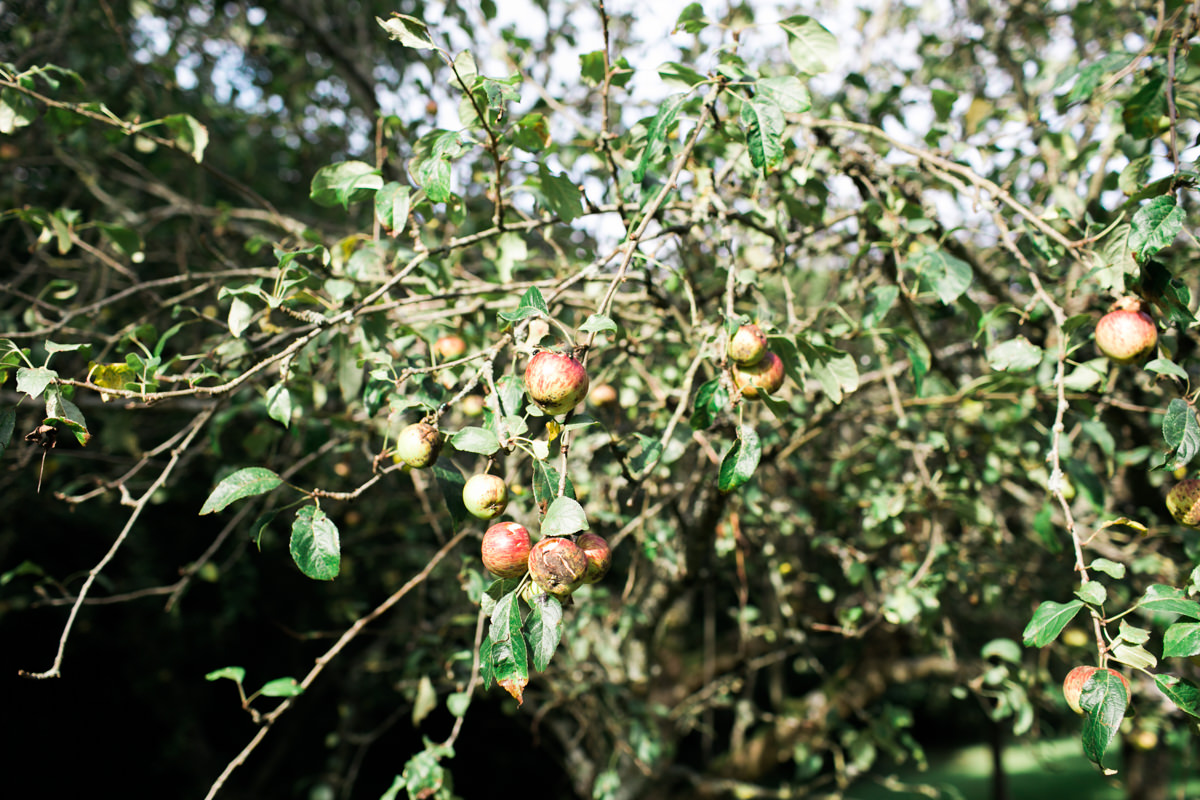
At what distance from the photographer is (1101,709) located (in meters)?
0.86

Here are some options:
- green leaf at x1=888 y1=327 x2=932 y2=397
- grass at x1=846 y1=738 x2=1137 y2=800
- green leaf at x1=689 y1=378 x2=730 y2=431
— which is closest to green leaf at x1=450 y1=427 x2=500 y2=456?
green leaf at x1=689 y1=378 x2=730 y2=431

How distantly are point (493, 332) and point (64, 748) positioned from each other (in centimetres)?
490

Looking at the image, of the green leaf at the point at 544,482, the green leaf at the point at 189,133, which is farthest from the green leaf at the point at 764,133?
the green leaf at the point at 189,133

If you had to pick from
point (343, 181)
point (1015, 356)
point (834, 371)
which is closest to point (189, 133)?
point (343, 181)

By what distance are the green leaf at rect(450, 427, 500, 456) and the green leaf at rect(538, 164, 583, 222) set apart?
1.91 ft

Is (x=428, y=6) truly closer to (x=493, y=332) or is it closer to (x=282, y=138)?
(x=282, y=138)

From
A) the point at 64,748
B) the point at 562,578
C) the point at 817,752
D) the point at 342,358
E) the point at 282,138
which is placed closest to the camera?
the point at 562,578

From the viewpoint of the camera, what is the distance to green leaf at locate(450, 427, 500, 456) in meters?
0.93

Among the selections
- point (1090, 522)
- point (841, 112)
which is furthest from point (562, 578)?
point (1090, 522)

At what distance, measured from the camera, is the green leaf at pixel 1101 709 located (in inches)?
32.9

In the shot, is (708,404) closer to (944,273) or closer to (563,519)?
(563,519)

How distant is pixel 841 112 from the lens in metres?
1.82

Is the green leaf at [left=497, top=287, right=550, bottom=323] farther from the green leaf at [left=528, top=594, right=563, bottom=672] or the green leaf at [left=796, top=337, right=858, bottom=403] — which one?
the green leaf at [left=796, top=337, right=858, bottom=403]

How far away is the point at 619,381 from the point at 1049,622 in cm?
142
